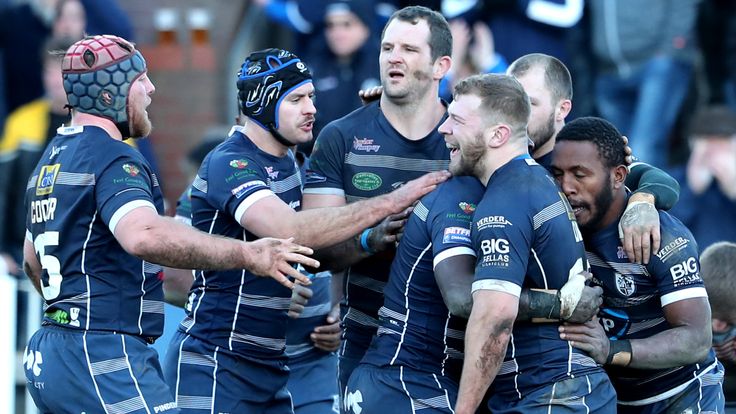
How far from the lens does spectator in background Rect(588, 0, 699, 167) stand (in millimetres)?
10094

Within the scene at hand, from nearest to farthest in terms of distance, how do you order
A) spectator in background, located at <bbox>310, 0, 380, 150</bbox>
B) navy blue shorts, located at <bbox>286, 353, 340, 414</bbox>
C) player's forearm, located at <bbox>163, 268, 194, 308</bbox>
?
navy blue shorts, located at <bbox>286, 353, 340, 414</bbox> < player's forearm, located at <bbox>163, 268, 194, 308</bbox> < spectator in background, located at <bbox>310, 0, 380, 150</bbox>

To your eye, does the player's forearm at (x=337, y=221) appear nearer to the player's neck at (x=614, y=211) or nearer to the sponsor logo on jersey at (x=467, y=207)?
the sponsor logo on jersey at (x=467, y=207)

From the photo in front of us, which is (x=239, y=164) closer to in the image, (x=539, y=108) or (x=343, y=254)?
(x=343, y=254)

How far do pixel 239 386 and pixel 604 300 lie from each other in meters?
1.72

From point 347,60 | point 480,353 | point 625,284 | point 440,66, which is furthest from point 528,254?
point 347,60

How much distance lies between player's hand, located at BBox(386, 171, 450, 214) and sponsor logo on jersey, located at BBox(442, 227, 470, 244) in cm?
51

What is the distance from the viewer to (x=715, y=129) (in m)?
9.41

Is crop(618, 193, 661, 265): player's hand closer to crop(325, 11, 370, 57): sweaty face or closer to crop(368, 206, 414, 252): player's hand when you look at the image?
crop(368, 206, 414, 252): player's hand

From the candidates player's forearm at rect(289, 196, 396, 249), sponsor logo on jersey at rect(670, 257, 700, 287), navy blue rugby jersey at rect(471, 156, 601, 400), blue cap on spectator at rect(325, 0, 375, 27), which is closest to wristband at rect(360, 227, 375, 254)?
player's forearm at rect(289, 196, 396, 249)

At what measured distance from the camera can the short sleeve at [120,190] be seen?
5.65 m

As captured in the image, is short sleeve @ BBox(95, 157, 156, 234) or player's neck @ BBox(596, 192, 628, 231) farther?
player's neck @ BBox(596, 192, 628, 231)

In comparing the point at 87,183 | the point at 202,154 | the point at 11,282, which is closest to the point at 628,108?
the point at 202,154

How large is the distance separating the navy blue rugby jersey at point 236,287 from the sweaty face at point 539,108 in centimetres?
119

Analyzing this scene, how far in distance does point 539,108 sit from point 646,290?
1.10 m
